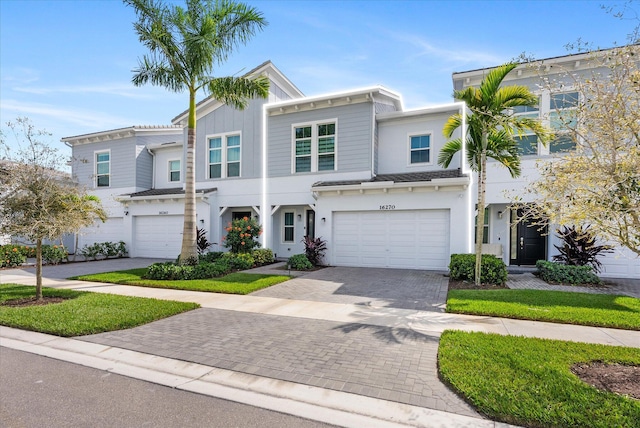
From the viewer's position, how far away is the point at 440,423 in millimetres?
3242

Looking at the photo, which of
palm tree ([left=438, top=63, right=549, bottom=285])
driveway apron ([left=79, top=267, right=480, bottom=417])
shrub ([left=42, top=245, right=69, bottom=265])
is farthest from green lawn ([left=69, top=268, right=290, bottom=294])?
palm tree ([left=438, top=63, right=549, bottom=285])

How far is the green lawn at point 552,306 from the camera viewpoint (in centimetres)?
638

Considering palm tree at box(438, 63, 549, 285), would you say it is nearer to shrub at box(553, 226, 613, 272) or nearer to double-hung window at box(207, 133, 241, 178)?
shrub at box(553, 226, 613, 272)

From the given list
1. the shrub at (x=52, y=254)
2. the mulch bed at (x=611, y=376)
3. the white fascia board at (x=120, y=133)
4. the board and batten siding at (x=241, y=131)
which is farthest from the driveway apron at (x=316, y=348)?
the white fascia board at (x=120, y=133)

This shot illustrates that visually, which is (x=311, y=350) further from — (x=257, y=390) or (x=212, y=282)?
(x=212, y=282)

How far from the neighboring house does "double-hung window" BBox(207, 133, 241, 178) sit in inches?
2.1

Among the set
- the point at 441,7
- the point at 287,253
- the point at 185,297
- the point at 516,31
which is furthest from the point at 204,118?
the point at 516,31

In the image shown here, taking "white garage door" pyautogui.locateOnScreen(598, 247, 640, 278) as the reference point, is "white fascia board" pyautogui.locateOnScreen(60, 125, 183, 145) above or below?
above

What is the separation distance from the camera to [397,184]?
521 inches

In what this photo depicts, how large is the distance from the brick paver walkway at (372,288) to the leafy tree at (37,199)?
5007 millimetres

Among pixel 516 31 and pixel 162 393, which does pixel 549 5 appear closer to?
pixel 516 31

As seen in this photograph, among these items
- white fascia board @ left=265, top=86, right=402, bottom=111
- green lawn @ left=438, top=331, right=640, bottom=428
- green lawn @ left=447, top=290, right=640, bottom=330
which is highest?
white fascia board @ left=265, top=86, right=402, bottom=111

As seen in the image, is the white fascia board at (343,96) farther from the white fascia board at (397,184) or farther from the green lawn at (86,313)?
the green lawn at (86,313)

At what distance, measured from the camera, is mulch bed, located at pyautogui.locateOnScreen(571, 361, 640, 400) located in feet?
12.3
